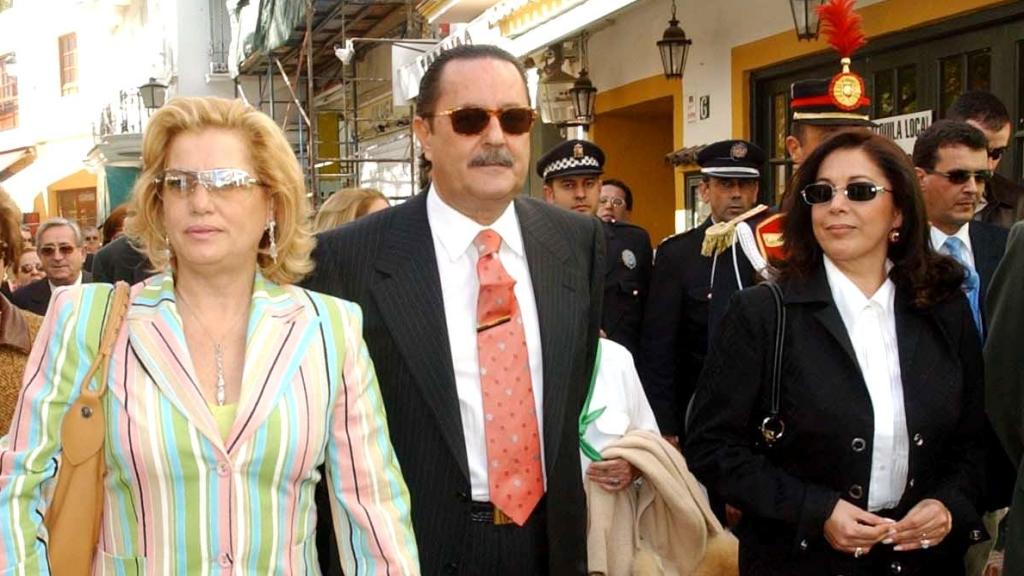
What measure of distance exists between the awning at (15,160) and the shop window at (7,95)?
1828 mm

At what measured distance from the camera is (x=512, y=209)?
11.5 ft

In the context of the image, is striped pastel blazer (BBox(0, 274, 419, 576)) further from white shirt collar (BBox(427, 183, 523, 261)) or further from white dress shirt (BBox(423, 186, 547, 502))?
white shirt collar (BBox(427, 183, 523, 261))

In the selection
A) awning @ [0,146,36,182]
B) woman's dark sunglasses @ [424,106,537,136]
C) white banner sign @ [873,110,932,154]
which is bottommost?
woman's dark sunglasses @ [424,106,537,136]

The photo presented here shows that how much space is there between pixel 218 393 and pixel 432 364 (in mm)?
643

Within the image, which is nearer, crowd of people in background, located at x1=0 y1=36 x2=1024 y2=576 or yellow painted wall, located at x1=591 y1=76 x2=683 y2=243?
crowd of people in background, located at x1=0 y1=36 x2=1024 y2=576

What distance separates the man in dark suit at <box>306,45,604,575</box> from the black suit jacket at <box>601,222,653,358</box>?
3248 mm

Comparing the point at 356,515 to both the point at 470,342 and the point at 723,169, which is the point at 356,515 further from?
the point at 723,169

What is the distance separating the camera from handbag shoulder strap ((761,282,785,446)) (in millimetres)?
3465

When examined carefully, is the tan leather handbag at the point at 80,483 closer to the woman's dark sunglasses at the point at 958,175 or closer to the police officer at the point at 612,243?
the woman's dark sunglasses at the point at 958,175

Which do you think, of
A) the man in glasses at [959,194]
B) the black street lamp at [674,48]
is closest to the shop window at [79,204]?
the black street lamp at [674,48]

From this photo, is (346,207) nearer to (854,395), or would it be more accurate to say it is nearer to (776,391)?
(776,391)

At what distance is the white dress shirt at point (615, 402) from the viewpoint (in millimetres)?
4254

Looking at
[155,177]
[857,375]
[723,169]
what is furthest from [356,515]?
[723,169]

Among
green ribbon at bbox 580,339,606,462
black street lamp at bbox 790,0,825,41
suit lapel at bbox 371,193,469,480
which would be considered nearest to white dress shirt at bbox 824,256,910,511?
green ribbon at bbox 580,339,606,462
